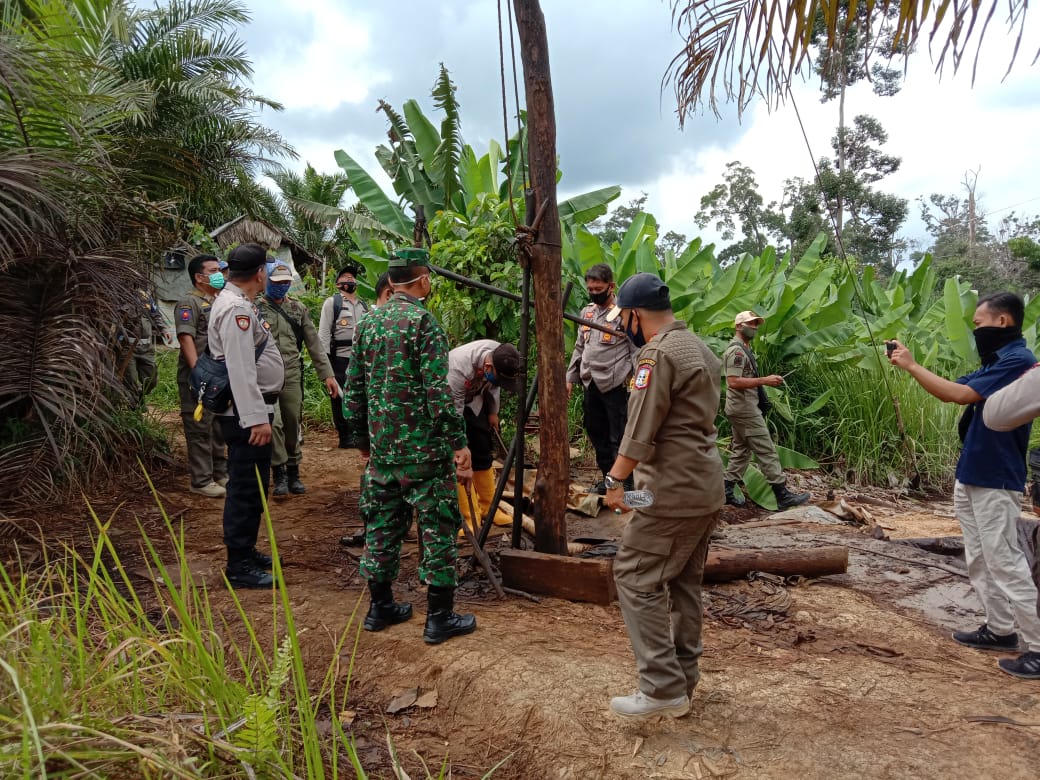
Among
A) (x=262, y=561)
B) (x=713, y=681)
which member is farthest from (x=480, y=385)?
(x=713, y=681)

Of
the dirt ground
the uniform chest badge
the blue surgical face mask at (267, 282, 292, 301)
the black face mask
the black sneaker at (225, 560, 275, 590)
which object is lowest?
the dirt ground

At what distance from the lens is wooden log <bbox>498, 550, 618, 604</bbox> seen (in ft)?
13.5

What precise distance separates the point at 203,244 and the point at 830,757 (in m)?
9.85

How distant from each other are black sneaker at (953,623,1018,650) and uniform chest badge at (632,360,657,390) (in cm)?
250

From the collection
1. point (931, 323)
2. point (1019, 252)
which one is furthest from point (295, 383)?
point (1019, 252)

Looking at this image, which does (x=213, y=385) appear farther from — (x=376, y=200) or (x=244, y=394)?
(x=376, y=200)

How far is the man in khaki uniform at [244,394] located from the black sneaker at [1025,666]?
3969 mm

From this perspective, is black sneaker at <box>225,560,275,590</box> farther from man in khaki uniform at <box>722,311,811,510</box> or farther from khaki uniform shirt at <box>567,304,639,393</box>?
man in khaki uniform at <box>722,311,811,510</box>

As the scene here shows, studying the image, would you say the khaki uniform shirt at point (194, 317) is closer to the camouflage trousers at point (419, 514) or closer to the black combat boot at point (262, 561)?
the black combat boot at point (262, 561)

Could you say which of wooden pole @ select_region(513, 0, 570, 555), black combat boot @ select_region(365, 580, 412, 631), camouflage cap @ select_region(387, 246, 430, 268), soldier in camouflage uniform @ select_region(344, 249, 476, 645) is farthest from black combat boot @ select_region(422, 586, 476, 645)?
camouflage cap @ select_region(387, 246, 430, 268)

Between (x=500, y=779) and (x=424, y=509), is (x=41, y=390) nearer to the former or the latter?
(x=424, y=509)

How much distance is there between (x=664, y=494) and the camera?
281 cm

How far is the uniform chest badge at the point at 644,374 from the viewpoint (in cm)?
284

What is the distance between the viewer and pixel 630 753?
8.93 ft
